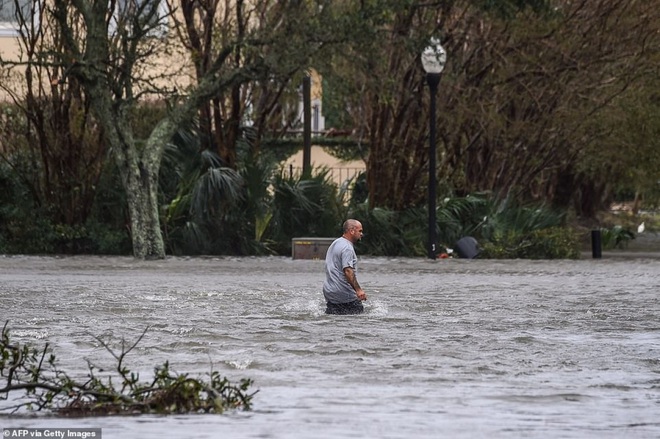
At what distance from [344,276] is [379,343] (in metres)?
2.91

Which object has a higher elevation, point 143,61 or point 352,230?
point 143,61

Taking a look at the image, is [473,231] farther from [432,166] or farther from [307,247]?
[307,247]

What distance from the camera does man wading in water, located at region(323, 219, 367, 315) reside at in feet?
62.2

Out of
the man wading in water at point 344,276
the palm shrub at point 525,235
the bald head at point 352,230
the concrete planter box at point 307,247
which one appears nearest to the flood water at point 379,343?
the man wading in water at point 344,276

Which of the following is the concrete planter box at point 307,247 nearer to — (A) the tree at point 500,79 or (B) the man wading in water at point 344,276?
(A) the tree at point 500,79

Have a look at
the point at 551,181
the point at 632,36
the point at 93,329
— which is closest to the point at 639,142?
the point at 632,36

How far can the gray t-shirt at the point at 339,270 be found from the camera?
62.3 ft

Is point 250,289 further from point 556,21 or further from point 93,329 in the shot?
point 556,21

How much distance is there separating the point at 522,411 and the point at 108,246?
24137mm

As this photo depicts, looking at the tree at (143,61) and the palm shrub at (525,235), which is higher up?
the tree at (143,61)

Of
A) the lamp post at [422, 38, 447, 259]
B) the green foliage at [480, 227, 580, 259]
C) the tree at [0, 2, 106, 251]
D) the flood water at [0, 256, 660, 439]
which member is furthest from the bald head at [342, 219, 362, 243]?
the tree at [0, 2, 106, 251]

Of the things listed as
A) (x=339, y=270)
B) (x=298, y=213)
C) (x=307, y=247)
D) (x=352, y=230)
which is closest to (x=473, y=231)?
(x=298, y=213)

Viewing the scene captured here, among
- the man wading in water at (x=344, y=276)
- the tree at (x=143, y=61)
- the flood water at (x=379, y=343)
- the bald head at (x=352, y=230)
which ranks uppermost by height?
the tree at (x=143, y=61)

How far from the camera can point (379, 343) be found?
1622 cm
